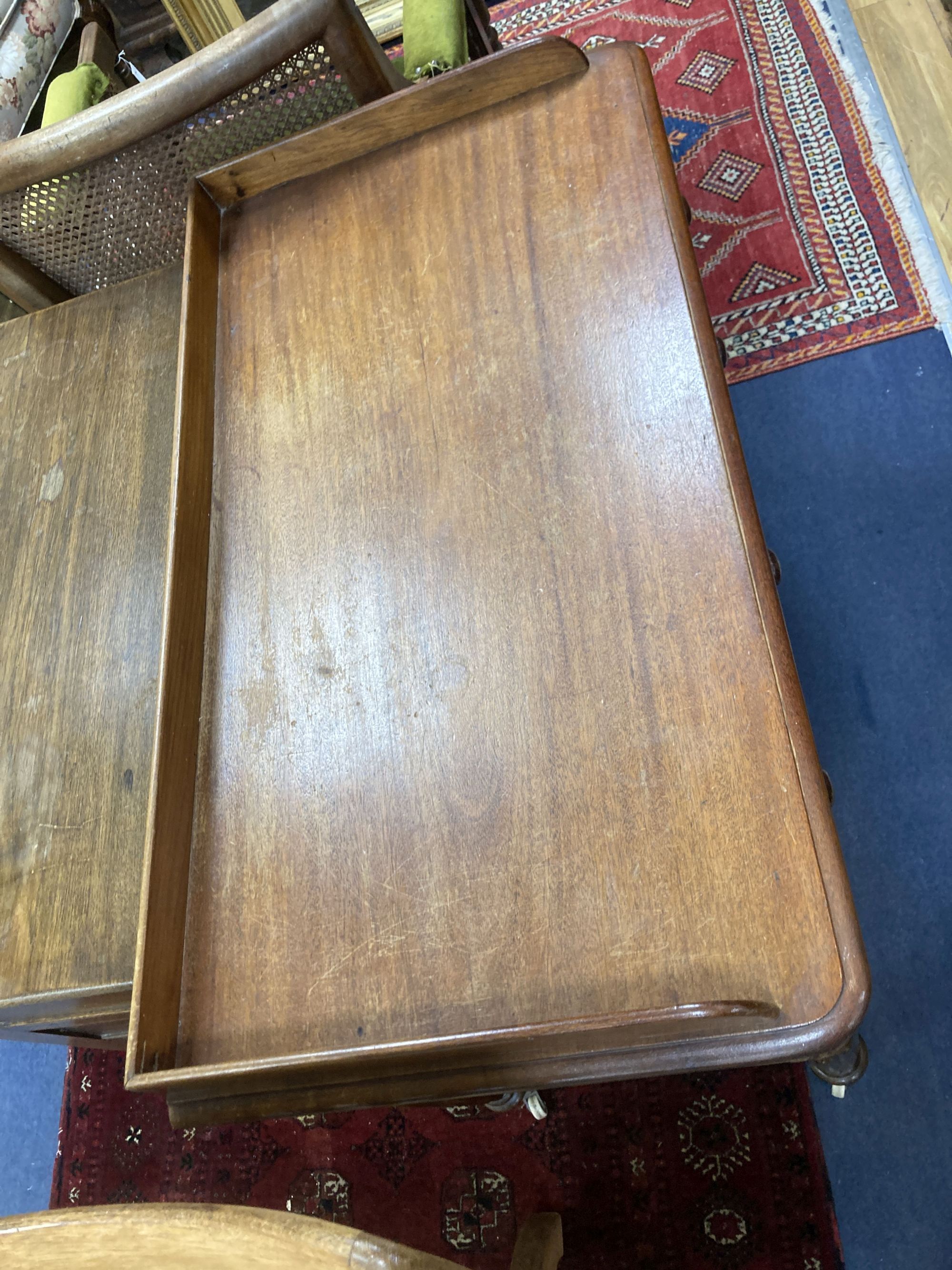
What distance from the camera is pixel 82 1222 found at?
0.56 meters

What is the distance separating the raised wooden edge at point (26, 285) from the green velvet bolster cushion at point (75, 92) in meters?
0.87

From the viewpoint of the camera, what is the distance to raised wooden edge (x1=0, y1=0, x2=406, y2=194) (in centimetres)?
110

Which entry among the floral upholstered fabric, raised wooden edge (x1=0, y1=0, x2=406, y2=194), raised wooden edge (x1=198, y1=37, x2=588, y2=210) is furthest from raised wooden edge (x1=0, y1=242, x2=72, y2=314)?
the floral upholstered fabric

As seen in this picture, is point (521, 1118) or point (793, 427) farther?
point (793, 427)

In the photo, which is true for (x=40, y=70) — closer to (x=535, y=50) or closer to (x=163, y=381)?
(x=163, y=381)

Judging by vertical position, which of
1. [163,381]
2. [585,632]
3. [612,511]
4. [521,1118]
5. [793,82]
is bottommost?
[521,1118]

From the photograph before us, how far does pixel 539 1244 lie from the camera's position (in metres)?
1.17

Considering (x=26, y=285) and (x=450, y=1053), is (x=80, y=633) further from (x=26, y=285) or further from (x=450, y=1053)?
(x=450, y=1053)

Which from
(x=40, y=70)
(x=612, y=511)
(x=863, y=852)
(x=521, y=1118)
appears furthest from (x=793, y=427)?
(x=40, y=70)

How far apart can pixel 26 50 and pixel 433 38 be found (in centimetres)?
186

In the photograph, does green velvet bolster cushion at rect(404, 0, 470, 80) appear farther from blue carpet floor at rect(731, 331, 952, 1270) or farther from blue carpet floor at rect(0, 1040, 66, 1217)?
blue carpet floor at rect(0, 1040, 66, 1217)

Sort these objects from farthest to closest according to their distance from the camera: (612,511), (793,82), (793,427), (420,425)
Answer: (793,82) < (793,427) < (420,425) < (612,511)

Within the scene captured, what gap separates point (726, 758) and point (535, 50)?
0.91m

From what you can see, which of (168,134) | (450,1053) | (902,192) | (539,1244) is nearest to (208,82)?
(168,134)
